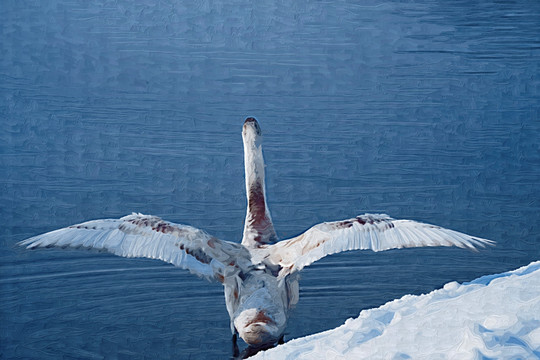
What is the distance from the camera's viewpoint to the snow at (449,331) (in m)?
0.94

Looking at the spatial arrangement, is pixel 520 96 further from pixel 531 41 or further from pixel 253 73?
pixel 253 73

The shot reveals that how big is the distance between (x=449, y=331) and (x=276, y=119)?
176cm

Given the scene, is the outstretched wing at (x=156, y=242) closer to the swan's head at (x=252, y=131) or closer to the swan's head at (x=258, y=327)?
the swan's head at (x=258, y=327)

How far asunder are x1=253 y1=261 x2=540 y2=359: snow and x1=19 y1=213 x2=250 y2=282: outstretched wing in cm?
53

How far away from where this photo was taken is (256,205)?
1959 millimetres

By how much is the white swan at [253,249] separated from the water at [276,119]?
576mm

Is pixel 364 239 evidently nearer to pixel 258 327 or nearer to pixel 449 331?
pixel 258 327

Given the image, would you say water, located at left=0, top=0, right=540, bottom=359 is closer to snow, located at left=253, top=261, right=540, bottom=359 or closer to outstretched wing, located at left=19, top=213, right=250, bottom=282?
outstretched wing, located at left=19, top=213, right=250, bottom=282

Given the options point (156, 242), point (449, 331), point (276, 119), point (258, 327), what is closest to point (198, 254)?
point (156, 242)

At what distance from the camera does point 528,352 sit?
91 cm

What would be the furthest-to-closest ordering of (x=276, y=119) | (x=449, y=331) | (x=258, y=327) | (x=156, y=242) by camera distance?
(x=276, y=119), (x=156, y=242), (x=258, y=327), (x=449, y=331)

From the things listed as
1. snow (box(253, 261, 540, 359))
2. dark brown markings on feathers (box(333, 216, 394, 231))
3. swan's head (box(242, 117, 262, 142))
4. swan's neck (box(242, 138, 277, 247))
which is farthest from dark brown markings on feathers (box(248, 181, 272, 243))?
snow (box(253, 261, 540, 359))

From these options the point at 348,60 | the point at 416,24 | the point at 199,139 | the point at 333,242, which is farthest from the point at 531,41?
the point at 333,242

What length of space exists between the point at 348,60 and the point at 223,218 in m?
0.80
